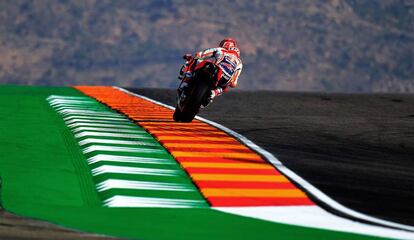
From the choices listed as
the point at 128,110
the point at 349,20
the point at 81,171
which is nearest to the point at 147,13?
the point at 349,20

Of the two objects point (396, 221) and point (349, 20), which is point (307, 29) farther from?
point (396, 221)

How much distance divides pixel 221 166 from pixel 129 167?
1.22 metres

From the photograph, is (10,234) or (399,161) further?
(399,161)

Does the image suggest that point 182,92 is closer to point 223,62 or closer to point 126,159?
point 223,62

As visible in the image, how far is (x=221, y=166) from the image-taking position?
15344mm

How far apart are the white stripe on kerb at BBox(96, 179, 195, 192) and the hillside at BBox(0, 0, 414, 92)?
131 m

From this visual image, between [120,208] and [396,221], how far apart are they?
9.08 feet

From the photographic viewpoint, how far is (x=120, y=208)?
12.0m

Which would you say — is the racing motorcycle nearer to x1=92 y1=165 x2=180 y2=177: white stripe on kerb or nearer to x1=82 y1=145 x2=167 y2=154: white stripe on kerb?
x1=82 y1=145 x2=167 y2=154: white stripe on kerb

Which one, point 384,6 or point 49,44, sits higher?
point 384,6

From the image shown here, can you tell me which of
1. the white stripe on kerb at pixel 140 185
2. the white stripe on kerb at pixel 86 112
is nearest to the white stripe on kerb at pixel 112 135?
the white stripe on kerb at pixel 86 112

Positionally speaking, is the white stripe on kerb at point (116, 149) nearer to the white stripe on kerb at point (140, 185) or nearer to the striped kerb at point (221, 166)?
the striped kerb at point (221, 166)

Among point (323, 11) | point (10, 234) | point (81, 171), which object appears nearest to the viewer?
point (10, 234)

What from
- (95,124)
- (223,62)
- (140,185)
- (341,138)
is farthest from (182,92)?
(140,185)
